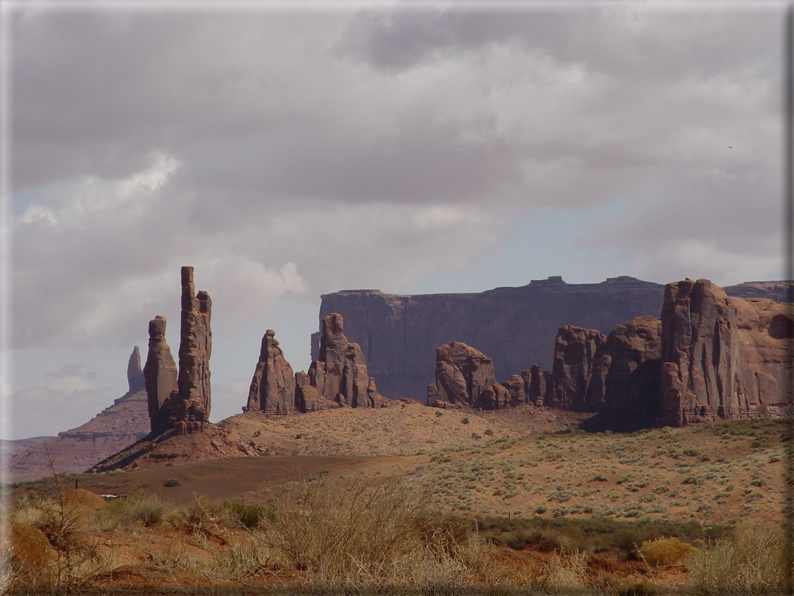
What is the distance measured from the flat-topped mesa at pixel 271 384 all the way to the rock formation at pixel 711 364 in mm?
44760

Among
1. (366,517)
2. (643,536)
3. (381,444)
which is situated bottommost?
(381,444)

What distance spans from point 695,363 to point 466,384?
37886mm

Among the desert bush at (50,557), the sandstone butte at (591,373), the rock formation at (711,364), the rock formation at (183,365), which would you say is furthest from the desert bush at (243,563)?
the rock formation at (711,364)

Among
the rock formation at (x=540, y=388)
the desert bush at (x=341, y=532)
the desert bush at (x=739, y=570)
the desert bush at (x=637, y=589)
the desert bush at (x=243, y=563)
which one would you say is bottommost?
the rock formation at (x=540, y=388)

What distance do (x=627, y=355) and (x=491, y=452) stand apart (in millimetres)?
44138

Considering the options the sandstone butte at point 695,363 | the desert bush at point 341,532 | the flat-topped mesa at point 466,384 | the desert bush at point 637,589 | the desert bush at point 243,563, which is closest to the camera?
the desert bush at point 341,532

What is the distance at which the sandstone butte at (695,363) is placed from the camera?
78312 mm

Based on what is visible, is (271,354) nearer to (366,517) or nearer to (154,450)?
(154,450)

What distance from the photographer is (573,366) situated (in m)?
A: 105

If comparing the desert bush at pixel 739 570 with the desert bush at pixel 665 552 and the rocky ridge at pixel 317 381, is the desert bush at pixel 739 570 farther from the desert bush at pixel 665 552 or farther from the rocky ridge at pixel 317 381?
the rocky ridge at pixel 317 381

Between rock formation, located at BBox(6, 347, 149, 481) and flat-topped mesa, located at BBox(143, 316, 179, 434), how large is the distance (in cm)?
6462

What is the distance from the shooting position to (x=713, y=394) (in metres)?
78.7

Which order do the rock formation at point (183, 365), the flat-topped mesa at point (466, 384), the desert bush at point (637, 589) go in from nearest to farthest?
the desert bush at point (637, 589) < the rock formation at point (183, 365) < the flat-topped mesa at point (466, 384)

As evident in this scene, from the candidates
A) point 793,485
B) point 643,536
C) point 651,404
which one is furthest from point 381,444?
point 643,536
